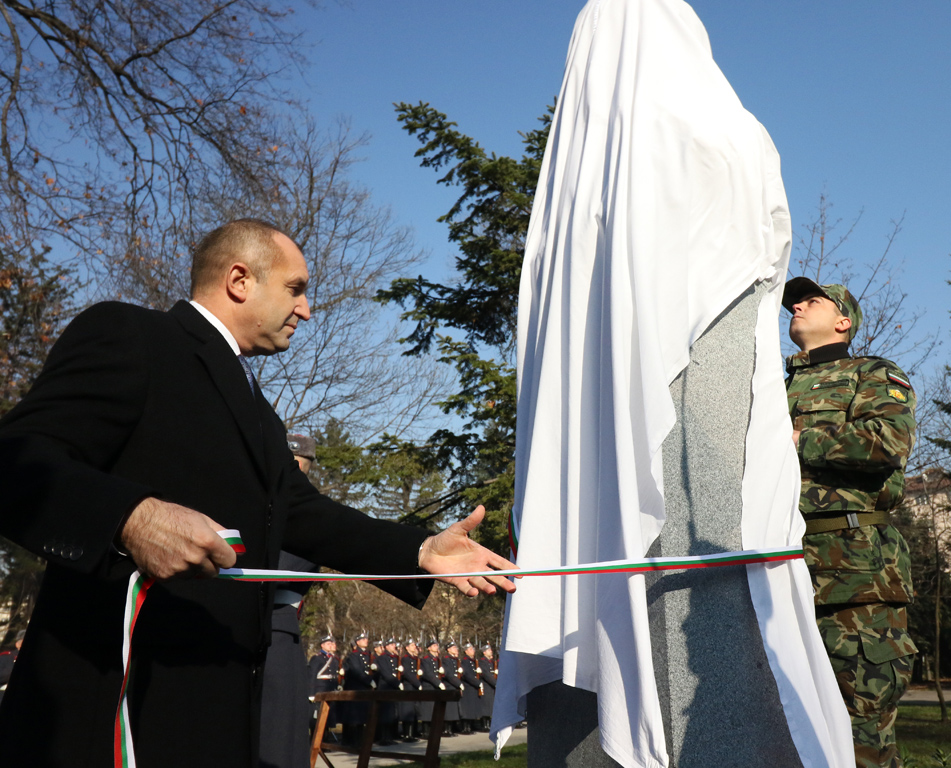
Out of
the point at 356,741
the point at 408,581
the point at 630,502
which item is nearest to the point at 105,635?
the point at 408,581

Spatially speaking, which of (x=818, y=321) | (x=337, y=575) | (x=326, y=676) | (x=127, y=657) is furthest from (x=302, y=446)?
(x=326, y=676)

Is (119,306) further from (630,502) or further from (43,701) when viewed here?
(630,502)

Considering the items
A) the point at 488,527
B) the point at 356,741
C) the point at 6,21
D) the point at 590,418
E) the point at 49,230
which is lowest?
the point at 356,741

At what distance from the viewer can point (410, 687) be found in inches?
862

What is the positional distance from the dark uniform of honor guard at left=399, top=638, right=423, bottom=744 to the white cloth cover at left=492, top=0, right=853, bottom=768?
1759 centimetres

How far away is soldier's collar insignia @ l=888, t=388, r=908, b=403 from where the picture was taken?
4.41 meters

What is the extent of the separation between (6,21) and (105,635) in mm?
9079

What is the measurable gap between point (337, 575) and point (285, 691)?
3498 millimetres

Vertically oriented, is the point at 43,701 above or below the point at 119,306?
below

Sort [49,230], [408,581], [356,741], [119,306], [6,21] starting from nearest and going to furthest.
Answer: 1. [119,306]
2. [408,581]
3. [6,21]
4. [49,230]
5. [356,741]

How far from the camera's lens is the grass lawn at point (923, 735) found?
8433 mm

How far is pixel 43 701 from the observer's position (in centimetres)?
211

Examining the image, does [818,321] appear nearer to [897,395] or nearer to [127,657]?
[897,395]

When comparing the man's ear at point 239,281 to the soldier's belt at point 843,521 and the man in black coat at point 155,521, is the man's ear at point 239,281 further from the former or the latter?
the soldier's belt at point 843,521
